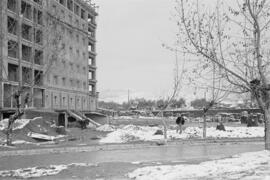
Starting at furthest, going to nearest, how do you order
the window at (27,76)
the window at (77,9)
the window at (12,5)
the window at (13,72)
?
the window at (77,9)
the window at (13,72)
the window at (12,5)
the window at (27,76)

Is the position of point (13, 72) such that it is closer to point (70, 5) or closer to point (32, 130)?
point (32, 130)

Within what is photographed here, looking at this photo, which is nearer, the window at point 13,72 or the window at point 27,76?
the window at point 27,76

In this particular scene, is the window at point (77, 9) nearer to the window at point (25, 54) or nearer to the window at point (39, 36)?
the window at point (25, 54)

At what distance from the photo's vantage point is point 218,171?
11.7 metres

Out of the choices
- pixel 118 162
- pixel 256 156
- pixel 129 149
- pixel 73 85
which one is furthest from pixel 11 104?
pixel 256 156

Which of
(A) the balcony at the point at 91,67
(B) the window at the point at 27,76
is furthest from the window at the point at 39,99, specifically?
(A) the balcony at the point at 91,67

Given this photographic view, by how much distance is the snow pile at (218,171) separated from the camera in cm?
1078

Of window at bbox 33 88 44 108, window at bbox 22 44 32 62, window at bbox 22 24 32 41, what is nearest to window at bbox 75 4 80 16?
window at bbox 33 88 44 108

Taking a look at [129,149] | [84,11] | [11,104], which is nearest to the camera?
[129,149]

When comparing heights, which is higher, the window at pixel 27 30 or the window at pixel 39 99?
the window at pixel 27 30

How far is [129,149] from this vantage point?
23.6m

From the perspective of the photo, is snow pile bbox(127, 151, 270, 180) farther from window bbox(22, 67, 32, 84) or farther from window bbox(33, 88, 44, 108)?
Result: window bbox(33, 88, 44, 108)

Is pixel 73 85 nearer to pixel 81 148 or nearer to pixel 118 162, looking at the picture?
pixel 81 148

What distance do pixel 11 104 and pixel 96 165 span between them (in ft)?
119
